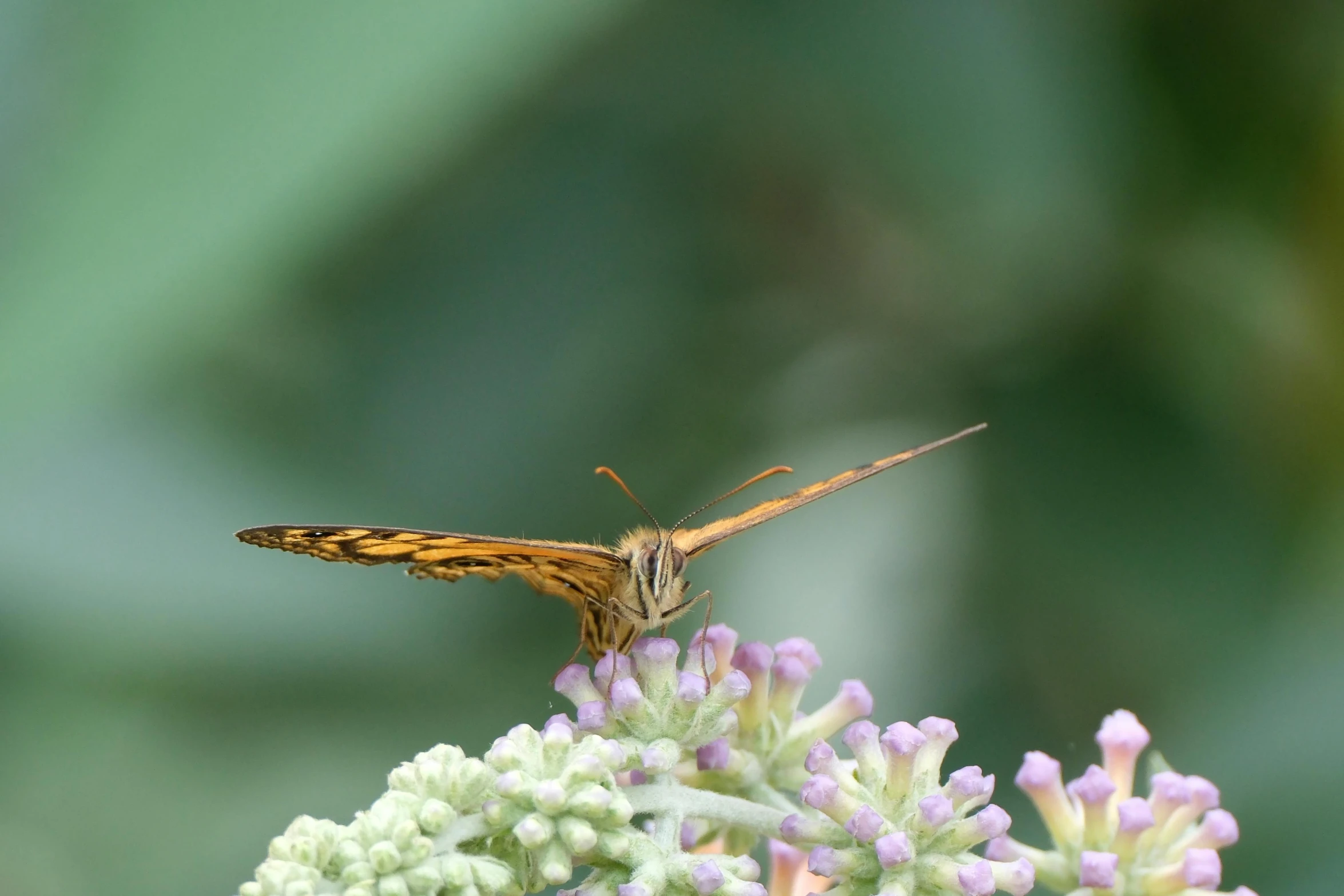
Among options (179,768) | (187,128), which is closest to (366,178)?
(187,128)

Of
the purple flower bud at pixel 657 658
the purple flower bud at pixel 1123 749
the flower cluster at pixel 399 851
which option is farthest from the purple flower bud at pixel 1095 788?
the flower cluster at pixel 399 851

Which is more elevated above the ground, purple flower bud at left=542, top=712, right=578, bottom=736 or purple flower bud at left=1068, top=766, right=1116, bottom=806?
purple flower bud at left=542, top=712, right=578, bottom=736

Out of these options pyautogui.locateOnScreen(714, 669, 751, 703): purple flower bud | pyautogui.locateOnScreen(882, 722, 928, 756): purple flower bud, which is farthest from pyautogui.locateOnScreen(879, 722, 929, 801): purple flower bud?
pyautogui.locateOnScreen(714, 669, 751, 703): purple flower bud

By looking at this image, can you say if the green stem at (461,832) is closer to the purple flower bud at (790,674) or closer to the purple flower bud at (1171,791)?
the purple flower bud at (790,674)

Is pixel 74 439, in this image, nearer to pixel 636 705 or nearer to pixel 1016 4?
pixel 636 705

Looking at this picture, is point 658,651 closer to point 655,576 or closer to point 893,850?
point 655,576

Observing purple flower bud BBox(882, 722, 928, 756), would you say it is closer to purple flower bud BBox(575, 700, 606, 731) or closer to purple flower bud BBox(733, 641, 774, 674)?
purple flower bud BBox(733, 641, 774, 674)
